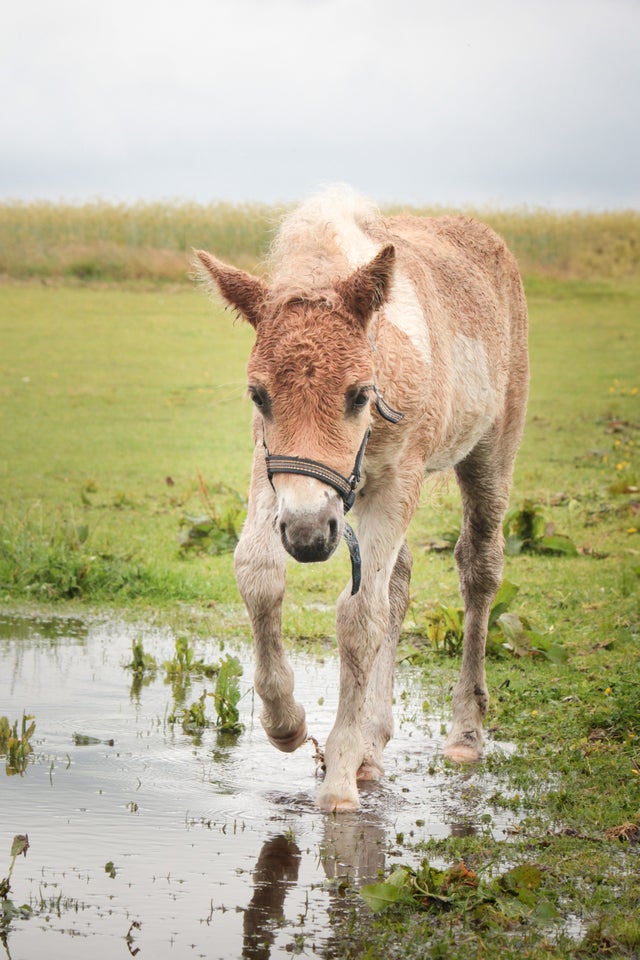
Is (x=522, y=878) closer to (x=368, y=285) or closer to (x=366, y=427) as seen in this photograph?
(x=366, y=427)

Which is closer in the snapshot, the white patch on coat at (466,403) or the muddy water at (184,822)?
the muddy water at (184,822)

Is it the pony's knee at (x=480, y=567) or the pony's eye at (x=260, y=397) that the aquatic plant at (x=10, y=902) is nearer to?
the pony's eye at (x=260, y=397)

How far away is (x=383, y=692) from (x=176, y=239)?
18.7m

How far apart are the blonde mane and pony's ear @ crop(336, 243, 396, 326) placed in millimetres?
85

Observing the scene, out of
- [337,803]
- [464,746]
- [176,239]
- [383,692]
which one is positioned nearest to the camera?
[337,803]

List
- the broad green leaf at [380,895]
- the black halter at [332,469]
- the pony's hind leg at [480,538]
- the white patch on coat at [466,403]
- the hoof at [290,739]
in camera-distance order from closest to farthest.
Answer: the broad green leaf at [380,895] → the black halter at [332,469] → the hoof at [290,739] → the white patch on coat at [466,403] → the pony's hind leg at [480,538]

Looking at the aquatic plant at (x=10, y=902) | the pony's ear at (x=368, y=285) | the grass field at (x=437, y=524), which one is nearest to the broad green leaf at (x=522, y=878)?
the grass field at (x=437, y=524)

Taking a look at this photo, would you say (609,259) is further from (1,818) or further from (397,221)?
(1,818)

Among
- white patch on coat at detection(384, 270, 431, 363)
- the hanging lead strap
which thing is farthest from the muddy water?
white patch on coat at detection(384, 270, 431, 363)

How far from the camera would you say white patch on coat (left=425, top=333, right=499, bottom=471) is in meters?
5.53

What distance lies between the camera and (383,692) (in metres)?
5.40

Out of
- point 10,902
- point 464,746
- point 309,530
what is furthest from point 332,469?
point 464,746

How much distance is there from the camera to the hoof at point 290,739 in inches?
188

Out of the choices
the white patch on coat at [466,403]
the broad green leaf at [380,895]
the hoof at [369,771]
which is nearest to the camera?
the broad green leaf at [380,895]
